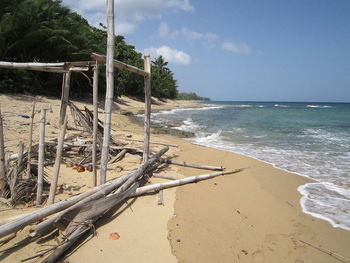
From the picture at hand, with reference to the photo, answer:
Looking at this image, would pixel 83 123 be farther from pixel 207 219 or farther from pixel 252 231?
pixel 252 231

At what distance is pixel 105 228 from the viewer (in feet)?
10.3

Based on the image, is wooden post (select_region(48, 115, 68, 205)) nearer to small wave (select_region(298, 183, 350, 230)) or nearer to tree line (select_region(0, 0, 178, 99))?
small wave (select_region(298, 183, 350, 230))

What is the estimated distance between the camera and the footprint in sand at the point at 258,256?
2.82 meters

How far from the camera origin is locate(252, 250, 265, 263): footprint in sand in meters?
2.82

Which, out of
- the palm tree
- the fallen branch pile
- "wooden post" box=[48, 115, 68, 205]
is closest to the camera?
the fallen branch pile

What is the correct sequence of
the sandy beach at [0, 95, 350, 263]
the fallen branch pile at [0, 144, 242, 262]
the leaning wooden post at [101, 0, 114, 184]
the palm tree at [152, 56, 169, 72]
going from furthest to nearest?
1. the palm tree at [152, 56, 169, 72]
2. the leaning wooden post at [101, 0, 114, 184]
3. the sandy beach at [0, 95, 350, 263]
4. the fallen branch pile at [0, 144, 242, 262]

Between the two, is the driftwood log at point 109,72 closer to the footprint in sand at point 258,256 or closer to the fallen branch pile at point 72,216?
the fallen branch pile at point 72,216

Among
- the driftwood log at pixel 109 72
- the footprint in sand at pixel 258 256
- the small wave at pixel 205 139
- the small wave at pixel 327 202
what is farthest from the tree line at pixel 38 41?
the footprint in sand at pixel 258 256

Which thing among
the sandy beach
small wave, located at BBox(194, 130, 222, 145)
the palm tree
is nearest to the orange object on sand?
the sandy beach

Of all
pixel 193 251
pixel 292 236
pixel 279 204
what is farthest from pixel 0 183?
pixel 279 204

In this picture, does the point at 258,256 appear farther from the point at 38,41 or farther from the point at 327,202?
the point at 38,41

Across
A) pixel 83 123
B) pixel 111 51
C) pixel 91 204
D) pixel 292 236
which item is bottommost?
pixel 292 236

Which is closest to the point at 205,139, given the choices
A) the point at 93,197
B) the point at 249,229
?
the point at 249,229

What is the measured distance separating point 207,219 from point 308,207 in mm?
2078
